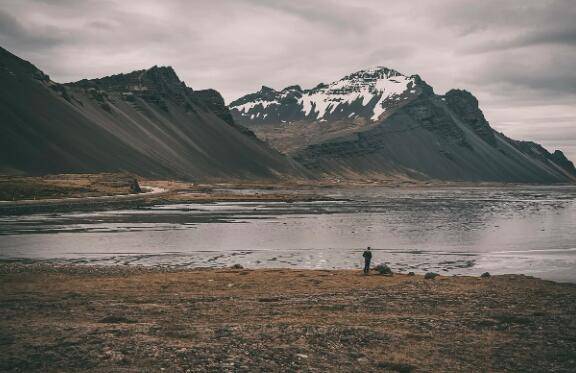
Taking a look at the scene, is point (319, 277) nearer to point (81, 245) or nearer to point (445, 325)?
point (445, 325)

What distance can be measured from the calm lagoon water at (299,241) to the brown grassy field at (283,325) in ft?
43.8

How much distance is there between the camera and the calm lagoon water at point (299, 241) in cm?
4659

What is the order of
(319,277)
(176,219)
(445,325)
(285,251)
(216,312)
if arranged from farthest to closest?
(176,219) → (285,251) → (319,277) → (216,312) → (445,325)

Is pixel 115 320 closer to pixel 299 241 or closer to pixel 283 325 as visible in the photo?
pixel 283 325

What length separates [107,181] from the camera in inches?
6004

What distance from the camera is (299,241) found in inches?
2480

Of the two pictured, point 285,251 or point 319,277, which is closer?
point 319,277

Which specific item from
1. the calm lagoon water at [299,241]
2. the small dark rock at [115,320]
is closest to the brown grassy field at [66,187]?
the calm lagoon water at [299,241]

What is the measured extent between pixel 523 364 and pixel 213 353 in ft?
32.7

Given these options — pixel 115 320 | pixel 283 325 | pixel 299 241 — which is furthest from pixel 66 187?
pixel 283 325

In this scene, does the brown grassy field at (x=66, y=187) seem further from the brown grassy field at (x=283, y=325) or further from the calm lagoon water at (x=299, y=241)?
the brown grassy field at (x=283, y=325)

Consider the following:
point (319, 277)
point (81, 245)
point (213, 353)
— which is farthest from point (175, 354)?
point (81, 245)

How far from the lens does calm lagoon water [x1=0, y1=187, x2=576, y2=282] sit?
4659 cm

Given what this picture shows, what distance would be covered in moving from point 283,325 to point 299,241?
139 ft
